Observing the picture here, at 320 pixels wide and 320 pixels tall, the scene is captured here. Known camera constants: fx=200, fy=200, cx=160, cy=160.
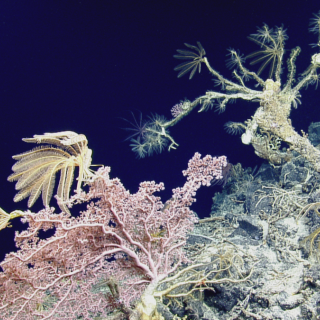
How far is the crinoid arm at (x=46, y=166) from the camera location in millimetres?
2650

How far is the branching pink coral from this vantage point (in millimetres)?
2125

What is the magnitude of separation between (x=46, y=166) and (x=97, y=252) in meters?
1.36

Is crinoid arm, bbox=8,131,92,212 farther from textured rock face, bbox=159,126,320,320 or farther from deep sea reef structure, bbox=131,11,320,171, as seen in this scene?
deep sea reef structure, bbox=131,11,320,171

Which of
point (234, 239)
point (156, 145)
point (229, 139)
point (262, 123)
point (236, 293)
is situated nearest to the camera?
point (236, 293)

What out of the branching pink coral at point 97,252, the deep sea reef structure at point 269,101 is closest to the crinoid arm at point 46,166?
the branching pink coral at point 97,252

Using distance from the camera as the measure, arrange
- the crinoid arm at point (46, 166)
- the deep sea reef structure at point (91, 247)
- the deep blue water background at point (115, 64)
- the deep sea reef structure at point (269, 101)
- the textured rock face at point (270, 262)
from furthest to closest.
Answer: the deep blue water background at point (115, 64)
the deep sea reef structure at point (269, 101)
the crinoid arm at point (46, 166)
the textured rock face at point (270, 262)
the deep sea reef structure at point (91, 247)

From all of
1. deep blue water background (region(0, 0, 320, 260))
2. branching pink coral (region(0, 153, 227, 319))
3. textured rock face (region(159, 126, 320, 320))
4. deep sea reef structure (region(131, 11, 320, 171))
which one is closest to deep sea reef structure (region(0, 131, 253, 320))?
branching pink coral (region(0, 153, 227, 319))

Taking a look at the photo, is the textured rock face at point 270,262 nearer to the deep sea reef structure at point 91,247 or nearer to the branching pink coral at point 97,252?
the deep sea reef structure at point 91,247

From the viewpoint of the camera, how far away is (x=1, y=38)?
7.83 metres

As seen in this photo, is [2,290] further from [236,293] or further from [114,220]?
[236,293]

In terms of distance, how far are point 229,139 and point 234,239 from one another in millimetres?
7475

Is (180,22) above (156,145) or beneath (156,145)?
above

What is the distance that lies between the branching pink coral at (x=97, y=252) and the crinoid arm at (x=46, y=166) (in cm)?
48

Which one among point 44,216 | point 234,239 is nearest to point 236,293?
point 234,239
